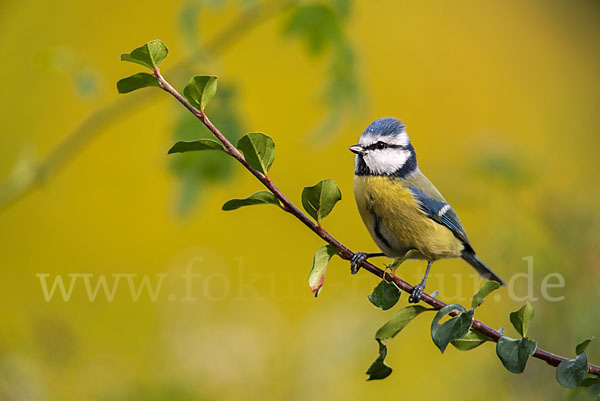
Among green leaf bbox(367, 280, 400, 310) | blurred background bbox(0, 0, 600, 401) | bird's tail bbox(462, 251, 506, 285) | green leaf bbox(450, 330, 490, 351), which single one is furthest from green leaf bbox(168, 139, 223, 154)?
bird's tail bbox(462, 251, 506, 285)

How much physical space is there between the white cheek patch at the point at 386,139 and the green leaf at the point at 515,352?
836mm

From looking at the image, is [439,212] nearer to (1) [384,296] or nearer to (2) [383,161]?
(2) [383,161]

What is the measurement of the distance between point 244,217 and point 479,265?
187 cm

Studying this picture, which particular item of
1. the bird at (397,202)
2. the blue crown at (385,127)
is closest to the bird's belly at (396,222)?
the bird at (397,202)

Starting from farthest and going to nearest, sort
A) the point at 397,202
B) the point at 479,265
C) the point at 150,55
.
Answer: the point at 479,265, the point at 397,202, the point at 150,55

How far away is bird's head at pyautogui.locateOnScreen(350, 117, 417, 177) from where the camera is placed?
153cm

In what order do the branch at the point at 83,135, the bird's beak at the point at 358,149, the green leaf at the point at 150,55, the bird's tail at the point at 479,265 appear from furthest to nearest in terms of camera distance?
1. the bird's tail at the point at 479,265
2. the bird's beak at the point at 358,149
3. the branch at the point at 83,135
4. the green leaf at the point at 150,55

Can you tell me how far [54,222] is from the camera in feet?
10.9

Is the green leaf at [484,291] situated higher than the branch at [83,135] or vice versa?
the branch at [83,135]

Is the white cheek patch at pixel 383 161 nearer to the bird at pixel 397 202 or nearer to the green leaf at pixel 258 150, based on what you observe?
the bird at pixel 397 202

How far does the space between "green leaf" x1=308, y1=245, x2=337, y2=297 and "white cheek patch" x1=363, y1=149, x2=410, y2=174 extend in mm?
832

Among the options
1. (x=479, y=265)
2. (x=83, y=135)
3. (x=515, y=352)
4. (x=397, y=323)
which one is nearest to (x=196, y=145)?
(x=397, y=323)

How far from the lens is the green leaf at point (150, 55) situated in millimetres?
697

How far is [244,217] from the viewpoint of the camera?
3488 mm
